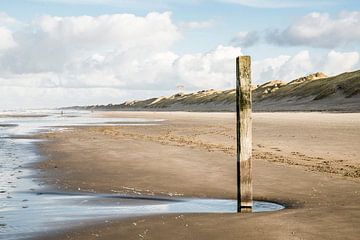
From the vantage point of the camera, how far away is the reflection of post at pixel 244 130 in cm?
991

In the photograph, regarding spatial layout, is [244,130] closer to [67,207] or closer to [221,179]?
[67,207]

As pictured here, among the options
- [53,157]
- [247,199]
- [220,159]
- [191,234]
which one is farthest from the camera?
[53,157]

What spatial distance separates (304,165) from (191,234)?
9.32 m

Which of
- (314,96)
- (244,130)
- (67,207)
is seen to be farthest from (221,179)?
(314,96)

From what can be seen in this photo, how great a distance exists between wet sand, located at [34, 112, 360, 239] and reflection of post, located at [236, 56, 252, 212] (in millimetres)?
1053

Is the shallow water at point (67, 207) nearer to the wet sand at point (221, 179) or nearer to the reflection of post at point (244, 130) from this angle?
the reflection of post at point (244, 130)

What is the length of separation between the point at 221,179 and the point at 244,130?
448cm

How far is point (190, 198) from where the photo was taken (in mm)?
11688

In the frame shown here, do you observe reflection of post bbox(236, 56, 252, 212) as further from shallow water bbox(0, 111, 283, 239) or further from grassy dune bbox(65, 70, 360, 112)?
grassy dune bbox(65, 70, 360, 112)

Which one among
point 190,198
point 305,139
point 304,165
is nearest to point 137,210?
point 190,198

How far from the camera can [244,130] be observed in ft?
32.7

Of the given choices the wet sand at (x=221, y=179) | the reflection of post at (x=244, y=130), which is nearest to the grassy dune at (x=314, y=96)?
the wet sand at (x=221, y=179)

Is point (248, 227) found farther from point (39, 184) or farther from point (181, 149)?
point (181, 149)

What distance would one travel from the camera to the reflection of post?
9.91 metres
